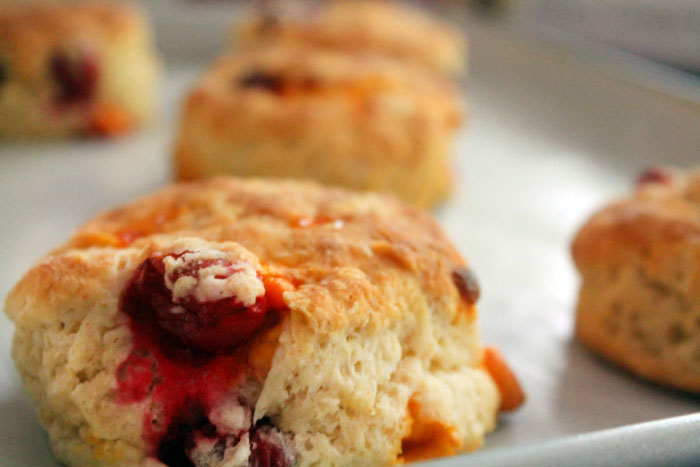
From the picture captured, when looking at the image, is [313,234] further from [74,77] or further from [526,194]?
[74,77]

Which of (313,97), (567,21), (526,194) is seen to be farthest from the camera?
(567,21)

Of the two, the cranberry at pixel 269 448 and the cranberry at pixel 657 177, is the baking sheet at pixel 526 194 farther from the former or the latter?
the cranberry at pixel 657 177

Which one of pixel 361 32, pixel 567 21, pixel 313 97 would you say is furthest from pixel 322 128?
pixel 567 21

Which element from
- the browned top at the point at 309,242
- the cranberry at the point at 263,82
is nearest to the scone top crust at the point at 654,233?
the browned top at the point at 309,242

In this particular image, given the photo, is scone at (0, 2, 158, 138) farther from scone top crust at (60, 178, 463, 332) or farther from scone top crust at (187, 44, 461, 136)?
scone top crust at (60, 178, 463, 332)

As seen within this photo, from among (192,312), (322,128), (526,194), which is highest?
(192,312)

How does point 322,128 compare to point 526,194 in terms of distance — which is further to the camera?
point 526,194

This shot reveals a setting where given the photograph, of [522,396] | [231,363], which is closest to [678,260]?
[522,396]
